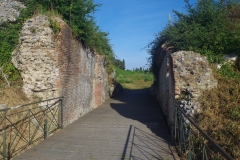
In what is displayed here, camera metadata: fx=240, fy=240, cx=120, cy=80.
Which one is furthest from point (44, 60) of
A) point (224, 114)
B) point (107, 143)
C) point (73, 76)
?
point (224, 114)

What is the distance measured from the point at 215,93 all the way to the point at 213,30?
2.74 m

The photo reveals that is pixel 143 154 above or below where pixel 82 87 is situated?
below

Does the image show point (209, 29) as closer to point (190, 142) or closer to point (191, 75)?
point (191, 75)

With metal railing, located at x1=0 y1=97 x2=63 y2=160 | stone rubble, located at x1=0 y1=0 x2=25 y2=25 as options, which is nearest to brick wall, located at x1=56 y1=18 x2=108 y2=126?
metal railing, located at x1=0 y1=97 x2=63 y2=160

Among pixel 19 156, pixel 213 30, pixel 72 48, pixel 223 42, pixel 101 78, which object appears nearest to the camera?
pixel 19 156

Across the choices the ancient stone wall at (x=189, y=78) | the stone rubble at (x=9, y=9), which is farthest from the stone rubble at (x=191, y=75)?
the stone rubble at (x=9, y=9)

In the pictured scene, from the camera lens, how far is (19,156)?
560 centimetres

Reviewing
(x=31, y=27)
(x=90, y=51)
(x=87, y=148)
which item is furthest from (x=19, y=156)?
(x=90, y=51)

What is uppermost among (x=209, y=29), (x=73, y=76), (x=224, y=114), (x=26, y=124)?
(x=209, y=29)

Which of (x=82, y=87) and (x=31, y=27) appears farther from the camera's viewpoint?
(x=82, y=87)

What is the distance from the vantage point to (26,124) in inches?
261

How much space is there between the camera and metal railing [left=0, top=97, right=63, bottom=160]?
5.63 meters

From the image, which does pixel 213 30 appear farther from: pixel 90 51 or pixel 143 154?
pixel 90 51

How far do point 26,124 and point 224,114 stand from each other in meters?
5.12
